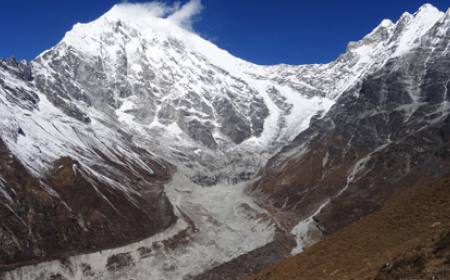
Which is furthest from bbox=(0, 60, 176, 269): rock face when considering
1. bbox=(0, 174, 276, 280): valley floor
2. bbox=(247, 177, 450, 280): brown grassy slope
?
bbox=(247, 177, 450, 280): brown grassy slope

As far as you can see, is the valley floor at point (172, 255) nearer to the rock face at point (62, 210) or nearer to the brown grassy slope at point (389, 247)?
the rock face at point (62, 210)

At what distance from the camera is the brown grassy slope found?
28438mm

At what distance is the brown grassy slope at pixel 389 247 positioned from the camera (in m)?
28.4

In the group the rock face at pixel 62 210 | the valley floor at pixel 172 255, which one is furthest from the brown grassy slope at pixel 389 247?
the rock face at pixel 62 210

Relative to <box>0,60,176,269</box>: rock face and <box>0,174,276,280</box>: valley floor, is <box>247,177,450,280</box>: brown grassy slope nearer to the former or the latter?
<box>0,174,276,280</box>: valley floor

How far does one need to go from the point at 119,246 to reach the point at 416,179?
82156mm

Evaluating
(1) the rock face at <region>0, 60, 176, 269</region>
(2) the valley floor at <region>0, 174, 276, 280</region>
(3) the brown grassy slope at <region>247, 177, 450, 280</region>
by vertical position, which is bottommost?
(3) the brown grassy slope at <region>247, 177, 450, 280</region>

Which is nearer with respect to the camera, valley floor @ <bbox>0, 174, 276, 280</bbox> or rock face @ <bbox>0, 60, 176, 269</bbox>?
valley floor @ <bbox>0, 174, 276, 280</bbox>

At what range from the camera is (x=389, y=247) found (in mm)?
35969

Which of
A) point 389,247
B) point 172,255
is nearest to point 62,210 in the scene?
point 172,255

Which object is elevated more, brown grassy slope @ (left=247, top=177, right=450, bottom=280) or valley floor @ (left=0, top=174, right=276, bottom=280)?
valley floor @ (left=0, top=174, right=276, bottom=280)

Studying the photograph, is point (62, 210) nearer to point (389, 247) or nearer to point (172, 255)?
point (172, 255)

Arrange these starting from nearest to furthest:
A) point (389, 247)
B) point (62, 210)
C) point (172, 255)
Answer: point (389, 247), point (172, 255), point (62, 210)

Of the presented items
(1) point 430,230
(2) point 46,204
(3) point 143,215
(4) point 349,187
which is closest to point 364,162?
(4) point 349,187
